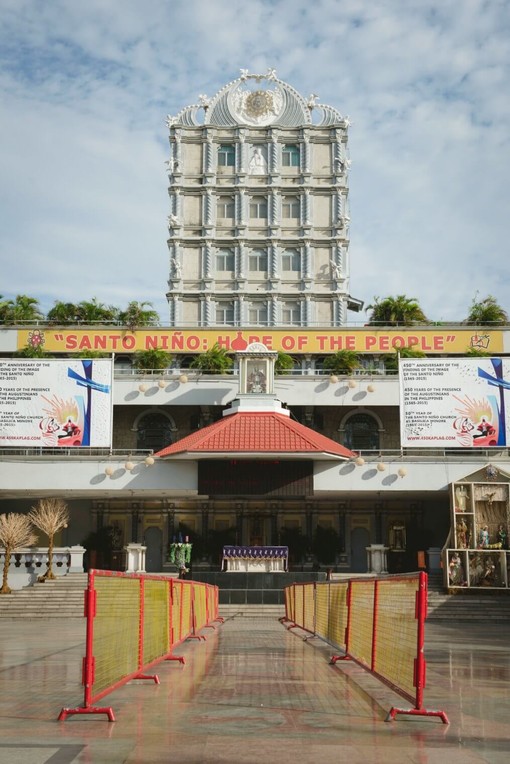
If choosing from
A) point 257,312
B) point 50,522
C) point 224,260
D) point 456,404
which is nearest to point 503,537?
point 456,404

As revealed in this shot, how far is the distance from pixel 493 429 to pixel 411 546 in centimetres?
933

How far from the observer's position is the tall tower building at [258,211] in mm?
68500

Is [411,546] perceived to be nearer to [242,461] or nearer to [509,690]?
[242,461]

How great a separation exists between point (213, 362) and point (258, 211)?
983 inches

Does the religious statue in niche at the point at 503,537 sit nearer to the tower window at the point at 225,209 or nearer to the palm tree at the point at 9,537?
the palm tree at the point at 9,537

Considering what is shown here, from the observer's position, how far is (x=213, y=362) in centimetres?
4922

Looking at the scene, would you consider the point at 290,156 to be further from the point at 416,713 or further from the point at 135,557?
the point at 416,713

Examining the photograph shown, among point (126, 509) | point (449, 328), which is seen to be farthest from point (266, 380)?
point (449, 328)

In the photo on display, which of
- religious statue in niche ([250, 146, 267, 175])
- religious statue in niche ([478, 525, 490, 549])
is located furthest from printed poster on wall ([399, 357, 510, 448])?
religious statue in niche ([250, 146, 267, 175])

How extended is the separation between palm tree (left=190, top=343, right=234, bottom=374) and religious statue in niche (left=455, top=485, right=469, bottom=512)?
15.0 meters

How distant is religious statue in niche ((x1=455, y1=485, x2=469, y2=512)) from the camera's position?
40062 mm

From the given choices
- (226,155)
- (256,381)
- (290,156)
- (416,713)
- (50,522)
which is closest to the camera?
(416,713)

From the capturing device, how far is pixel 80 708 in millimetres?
7984

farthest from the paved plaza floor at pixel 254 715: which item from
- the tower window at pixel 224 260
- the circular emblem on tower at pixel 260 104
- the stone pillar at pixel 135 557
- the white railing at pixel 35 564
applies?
the circular emblem on tower at pixel 260 104
